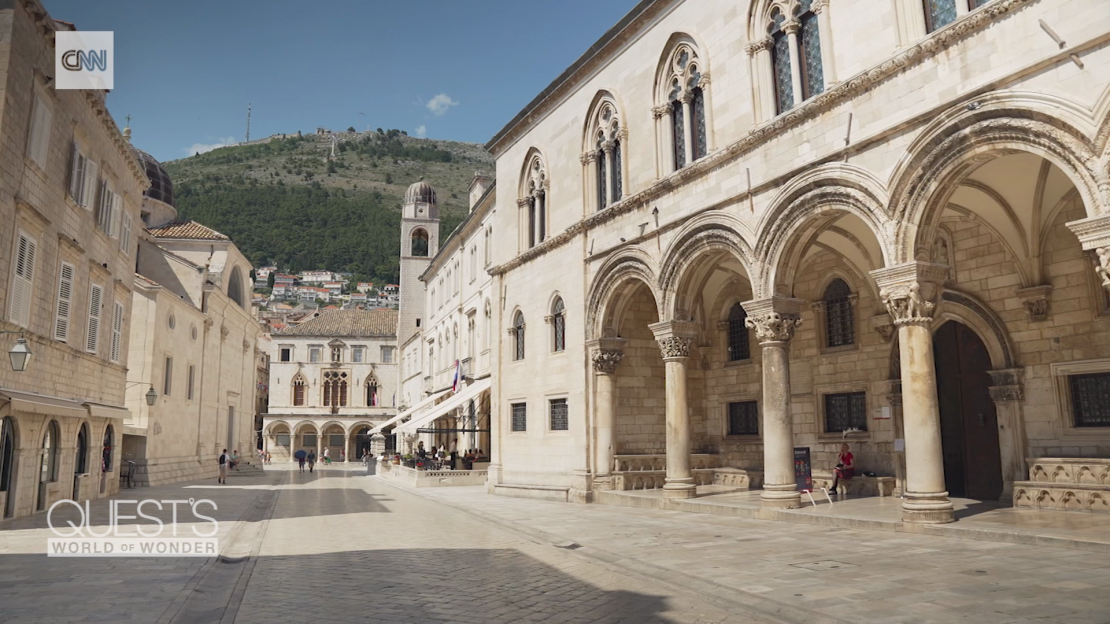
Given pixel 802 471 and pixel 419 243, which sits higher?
pixel 419 243

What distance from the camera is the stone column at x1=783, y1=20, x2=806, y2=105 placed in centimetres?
1413

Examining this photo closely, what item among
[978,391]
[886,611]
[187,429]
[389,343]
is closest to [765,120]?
[978,391]

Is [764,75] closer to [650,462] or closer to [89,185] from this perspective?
[650,462]

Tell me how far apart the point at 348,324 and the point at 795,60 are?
62.8 metres

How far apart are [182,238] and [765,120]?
3564 cm

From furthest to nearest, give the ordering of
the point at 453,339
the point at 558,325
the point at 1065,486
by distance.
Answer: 1. the point at 453,339
2. the point at 558,325
3. the point at 1065,486

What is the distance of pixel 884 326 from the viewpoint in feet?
52.9

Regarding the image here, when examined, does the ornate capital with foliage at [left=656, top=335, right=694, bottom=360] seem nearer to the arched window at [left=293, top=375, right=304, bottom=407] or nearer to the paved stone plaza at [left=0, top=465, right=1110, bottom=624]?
the paved stone plaza at [left=0, top=465, right=1110, bottom=624]

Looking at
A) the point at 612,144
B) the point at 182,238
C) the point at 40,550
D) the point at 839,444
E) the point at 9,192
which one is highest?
the point at 182,238

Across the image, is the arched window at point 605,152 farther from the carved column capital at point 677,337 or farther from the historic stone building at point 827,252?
the carved column capital at point 677,337

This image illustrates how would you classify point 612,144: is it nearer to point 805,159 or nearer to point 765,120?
point 765,120

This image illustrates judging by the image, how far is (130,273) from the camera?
23547mm

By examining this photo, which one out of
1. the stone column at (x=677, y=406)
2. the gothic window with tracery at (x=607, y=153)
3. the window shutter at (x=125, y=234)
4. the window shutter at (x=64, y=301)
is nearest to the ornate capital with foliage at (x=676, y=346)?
the stone column at (x=677, y=406)

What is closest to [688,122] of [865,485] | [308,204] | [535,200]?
[535,200]
